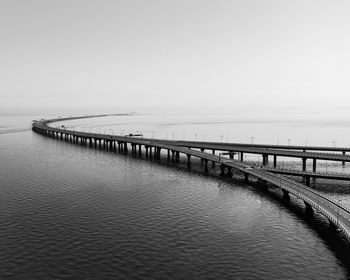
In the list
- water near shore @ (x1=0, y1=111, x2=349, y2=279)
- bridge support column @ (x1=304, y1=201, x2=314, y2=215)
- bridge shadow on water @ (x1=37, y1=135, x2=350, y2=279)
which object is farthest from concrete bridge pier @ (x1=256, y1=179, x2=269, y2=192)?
bridge support column @ (x1=304, y1=201, x2=314, y2=215)

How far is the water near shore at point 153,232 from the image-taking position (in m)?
44.3

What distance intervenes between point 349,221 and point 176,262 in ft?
96.8

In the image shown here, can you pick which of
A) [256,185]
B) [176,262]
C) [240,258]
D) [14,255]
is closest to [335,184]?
[256,185]

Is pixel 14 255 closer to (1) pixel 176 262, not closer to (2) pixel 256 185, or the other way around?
(1) pixel 176 262

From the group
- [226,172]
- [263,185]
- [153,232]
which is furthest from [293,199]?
[153,232]

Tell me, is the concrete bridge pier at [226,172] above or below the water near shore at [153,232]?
above

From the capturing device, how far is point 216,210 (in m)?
68.7

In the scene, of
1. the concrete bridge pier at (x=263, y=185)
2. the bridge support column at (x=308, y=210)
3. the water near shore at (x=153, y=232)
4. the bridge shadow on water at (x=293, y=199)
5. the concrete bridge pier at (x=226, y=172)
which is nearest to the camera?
the water near shore at (x=153, y=232)

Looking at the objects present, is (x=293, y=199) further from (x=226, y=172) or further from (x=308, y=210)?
(x=226, y=172)

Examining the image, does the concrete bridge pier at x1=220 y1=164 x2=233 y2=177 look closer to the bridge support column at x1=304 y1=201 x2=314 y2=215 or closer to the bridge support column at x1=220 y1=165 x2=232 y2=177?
the bridge support column at x1=220 y1=165 x2=232 y2=177

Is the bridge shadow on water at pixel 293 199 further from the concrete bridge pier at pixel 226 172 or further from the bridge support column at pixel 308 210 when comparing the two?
the concrete bridge pier at pixel 226 172

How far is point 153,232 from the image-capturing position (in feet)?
185

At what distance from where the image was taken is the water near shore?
44344 mm

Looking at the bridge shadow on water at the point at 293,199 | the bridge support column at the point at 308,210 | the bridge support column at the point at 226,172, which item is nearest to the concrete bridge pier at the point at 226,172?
the bridge support column at the point at 226,172
